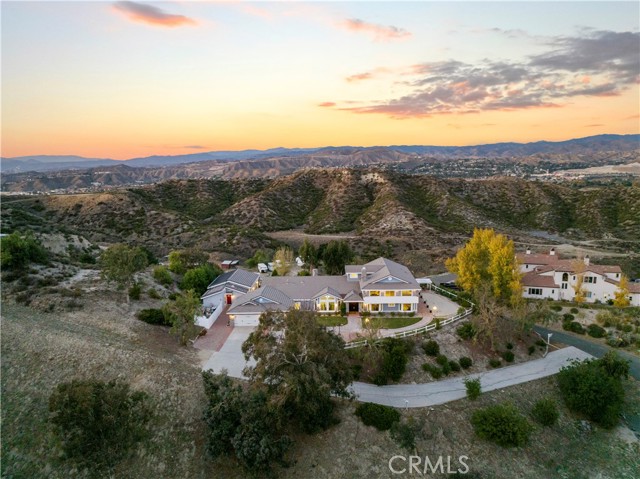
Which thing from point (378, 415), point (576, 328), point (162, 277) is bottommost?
point (576, 328)

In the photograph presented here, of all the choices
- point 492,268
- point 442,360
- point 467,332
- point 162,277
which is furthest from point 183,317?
point 492,268

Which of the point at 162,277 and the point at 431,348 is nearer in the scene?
the point at 431,348

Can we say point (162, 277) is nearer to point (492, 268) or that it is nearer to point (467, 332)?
point (467, 332)

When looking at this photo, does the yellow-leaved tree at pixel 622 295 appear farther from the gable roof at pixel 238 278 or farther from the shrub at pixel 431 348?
the gable roof at pixel 238 278

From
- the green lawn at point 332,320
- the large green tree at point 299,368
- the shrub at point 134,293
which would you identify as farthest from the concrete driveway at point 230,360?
the shrub at point 134,293

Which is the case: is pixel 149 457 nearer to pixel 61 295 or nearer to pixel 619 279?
pixel 61 295

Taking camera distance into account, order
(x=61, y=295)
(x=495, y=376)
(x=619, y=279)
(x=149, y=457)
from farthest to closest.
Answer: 1. (x=619, y=279)
2. (x=61, y=295)
3. (x=495, y=376)
4. (x=149, y=457)

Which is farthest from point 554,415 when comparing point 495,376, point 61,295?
point 61,295
